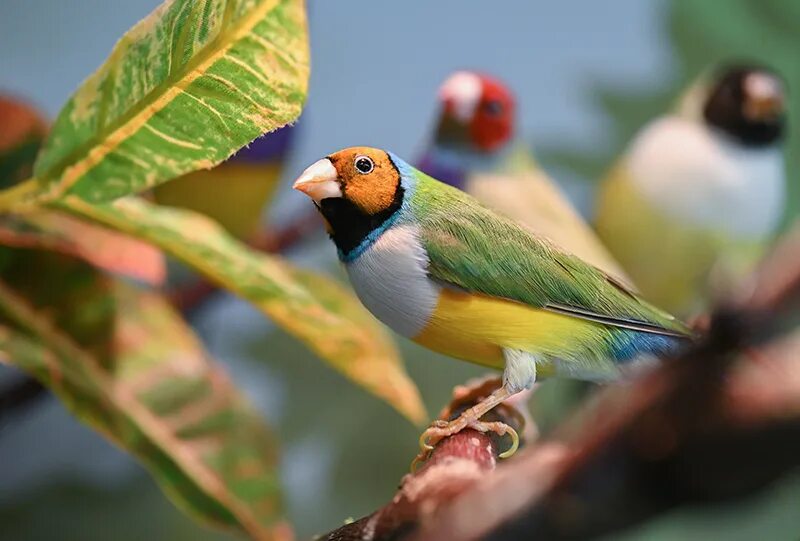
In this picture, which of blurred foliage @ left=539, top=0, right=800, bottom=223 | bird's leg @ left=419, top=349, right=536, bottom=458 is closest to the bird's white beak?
bird's leg @ left=419, top=349, right=536, bottom=458

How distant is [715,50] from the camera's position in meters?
1.49

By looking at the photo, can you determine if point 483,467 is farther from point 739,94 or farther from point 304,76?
point 739,94

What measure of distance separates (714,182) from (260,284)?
66cm

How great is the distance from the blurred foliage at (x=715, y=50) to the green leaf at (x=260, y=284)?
0.83m

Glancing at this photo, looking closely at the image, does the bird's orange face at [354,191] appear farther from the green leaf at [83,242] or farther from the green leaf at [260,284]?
the green leaf at [83,242]

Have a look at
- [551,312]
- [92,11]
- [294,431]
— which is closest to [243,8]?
[551,312]

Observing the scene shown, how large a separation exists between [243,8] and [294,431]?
34.7 inches

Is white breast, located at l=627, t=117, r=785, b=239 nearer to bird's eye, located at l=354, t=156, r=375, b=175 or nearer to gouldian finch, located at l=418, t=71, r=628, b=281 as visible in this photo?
gouldian finch, located at l=418, t=71, r=628, b=281

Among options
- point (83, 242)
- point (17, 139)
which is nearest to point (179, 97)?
point (83, 242)

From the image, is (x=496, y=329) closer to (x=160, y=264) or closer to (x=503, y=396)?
(x=503, y=396)

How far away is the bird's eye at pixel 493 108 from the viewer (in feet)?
3.59

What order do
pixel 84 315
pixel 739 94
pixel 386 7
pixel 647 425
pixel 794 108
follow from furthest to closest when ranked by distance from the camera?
pixel 794 108 → pixel 386 7 → pixel 739 94 → pixel 84 315 → pixel 647 425

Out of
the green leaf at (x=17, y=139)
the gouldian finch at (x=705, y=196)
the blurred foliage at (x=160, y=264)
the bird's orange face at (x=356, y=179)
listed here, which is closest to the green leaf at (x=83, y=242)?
the blurred foliage at (x=160, y=264)

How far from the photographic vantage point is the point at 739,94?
43.9 inches
